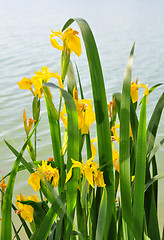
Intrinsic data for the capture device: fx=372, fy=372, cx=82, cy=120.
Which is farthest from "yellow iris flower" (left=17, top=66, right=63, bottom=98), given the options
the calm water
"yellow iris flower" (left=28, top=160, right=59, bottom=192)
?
the calm water

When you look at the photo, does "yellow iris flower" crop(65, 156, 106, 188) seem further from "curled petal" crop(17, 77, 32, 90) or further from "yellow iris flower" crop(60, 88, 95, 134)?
"curled petal" crop(17, 77, 32, 90)

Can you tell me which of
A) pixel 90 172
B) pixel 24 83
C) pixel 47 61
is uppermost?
pixel 47 61

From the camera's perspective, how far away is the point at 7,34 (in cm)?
595

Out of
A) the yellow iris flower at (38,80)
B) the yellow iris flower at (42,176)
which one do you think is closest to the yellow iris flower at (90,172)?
the yellow iris flower at (42,176)

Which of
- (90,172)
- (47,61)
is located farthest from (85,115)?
(47,61)

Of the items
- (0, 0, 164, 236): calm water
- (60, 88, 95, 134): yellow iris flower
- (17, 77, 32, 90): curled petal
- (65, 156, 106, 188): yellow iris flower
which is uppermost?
(0, 0, 164, 236): calm water

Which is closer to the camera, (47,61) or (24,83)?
(24,83)

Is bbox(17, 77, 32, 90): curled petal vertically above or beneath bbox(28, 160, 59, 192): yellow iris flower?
above

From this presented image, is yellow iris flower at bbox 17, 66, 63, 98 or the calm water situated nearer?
yellow iris flower at bbox 17, 66, 63, 98

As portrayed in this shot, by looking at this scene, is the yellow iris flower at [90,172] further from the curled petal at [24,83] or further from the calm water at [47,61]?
the calm water at [47,61]

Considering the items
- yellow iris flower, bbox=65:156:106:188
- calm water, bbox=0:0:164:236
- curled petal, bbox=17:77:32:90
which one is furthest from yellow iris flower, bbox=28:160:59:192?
calm water, bbox=0:0:164:236

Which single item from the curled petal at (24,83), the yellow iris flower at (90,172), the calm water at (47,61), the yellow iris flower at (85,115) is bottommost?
the yellow iris flower at (90,172)

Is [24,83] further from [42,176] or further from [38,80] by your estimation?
[42,176]

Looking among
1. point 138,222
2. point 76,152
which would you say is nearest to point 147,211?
point 138,222
